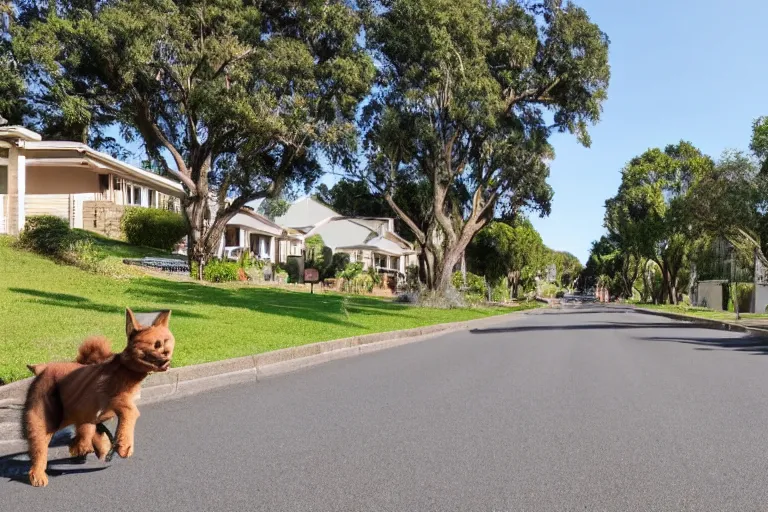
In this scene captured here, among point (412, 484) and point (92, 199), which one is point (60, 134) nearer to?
point (92, 199)

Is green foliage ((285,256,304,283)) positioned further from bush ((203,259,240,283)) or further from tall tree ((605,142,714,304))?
tall tree ((605,142,714,304))

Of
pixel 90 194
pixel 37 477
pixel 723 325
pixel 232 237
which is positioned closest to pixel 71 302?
pixel 37 477

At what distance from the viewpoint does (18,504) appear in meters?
4.87

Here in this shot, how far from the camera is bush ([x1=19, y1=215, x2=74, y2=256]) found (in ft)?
73.3

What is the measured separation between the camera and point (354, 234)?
64375 mm

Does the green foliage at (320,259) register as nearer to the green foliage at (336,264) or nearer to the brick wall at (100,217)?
the green foliage at (336,264)

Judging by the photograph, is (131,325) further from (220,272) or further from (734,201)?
(734,201)

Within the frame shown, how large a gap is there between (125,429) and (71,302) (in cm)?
1092

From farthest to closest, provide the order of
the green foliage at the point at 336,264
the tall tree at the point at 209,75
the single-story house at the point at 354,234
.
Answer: the single-story house at the point at 354,234 < the green foliage at the point at 336,264 < the tall tree at the point at 209,75

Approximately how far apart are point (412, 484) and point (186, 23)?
2542 cm

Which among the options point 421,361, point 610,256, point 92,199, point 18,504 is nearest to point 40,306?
point 421,361

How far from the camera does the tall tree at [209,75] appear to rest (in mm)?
26719

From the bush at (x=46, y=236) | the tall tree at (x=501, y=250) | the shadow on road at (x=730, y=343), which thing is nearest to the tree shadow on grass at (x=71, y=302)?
the bush at (x=46, y=236)

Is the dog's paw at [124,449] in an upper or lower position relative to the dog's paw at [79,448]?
upper
